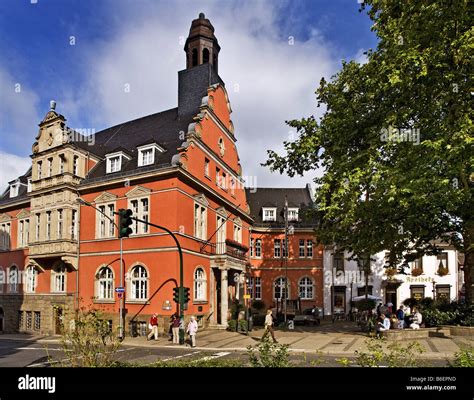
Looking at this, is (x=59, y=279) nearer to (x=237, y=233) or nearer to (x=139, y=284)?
(x=139, y=284)

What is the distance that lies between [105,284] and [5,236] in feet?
46.1

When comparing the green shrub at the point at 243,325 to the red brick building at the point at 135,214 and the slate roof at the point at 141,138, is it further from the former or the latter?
the slate roof at the point at 141,138

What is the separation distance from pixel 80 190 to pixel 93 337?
26574 mm

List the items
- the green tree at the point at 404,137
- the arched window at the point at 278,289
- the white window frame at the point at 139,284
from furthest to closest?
the arched window at the point at 278,289 < the white window frame at the point at 139,284 < the green tree at the point at 404,137

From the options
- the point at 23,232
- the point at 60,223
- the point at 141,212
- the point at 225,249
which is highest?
the point at 141,212

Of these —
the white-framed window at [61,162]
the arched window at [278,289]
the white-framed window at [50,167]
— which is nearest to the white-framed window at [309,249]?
the arched window at [278,289]

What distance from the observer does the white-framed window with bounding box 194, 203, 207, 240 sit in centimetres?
3065

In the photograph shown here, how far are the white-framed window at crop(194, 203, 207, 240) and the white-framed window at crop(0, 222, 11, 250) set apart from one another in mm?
17844

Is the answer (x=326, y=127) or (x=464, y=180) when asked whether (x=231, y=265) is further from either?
(x=464, y=180)

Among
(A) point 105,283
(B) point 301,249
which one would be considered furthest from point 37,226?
(B) point 301,249

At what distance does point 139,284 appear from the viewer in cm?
2839

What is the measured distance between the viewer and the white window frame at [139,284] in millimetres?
28020

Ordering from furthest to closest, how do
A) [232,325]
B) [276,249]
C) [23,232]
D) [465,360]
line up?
[276,249] → [23,232] → [232,325] → [465,360]

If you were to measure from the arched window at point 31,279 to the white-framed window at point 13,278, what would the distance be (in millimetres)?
1708
